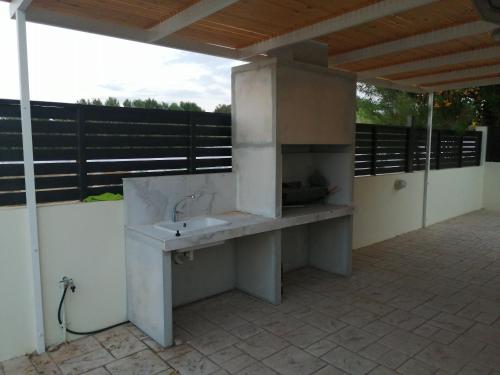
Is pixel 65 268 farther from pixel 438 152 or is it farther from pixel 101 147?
pixel 438 152

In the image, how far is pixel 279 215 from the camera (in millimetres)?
3707

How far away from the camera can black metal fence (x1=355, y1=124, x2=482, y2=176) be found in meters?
5.94

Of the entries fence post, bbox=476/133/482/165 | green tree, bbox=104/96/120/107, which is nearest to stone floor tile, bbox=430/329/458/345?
green tree, bbox=104/96/120/107

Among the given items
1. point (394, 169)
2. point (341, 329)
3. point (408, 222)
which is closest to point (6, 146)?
point (341, 329)

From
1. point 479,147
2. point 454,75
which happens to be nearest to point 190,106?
point 454,75

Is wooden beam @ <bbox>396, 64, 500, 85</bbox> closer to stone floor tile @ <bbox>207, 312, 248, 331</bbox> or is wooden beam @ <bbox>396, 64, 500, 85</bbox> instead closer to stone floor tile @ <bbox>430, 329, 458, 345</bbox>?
stone floor tile @ <bbox>430, 329, 458, 345</bbox>

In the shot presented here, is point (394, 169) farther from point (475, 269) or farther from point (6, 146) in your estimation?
point (6, 146)

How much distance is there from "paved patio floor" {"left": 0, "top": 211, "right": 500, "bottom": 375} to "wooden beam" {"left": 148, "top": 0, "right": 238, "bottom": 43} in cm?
255

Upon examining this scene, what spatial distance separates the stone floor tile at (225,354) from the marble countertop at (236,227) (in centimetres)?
83

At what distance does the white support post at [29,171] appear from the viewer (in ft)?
8.84

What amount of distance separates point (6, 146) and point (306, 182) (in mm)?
3225

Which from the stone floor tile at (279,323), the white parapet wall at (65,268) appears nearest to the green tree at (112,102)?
the white parapet wall at (65,268)

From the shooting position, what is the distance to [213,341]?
3090 millimetres

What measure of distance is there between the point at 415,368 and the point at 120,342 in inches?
88.4
